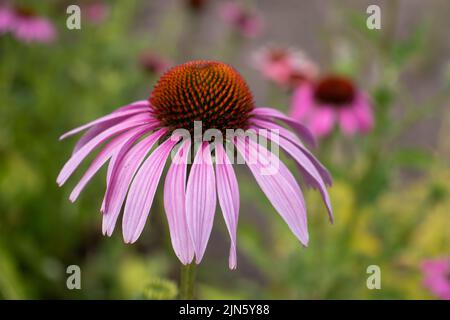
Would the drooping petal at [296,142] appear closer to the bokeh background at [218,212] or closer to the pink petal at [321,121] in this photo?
the bokeh background at [218,212]

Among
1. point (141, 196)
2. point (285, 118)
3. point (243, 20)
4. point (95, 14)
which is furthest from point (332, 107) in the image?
point (95, 14)

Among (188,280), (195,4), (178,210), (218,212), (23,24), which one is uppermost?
(195,4)

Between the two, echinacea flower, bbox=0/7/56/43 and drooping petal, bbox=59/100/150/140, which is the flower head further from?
drooping petal, bbox=59/100/150/140

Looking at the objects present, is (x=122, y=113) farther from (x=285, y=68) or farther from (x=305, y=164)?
(x=285, y=68)

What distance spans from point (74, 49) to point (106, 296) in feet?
3.70

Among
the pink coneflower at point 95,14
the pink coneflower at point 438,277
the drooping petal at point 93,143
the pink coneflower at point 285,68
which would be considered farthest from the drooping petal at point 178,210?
the pink coneflower at point 95,14

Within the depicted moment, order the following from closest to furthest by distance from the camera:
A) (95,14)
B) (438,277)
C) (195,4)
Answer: (438,277)
(95,14)
(195,4)

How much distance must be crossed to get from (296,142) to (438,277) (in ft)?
2.06

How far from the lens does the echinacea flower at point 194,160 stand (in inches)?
22.1

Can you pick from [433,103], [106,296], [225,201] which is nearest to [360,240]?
[433,103]

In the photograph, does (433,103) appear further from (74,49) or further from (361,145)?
(74,49)

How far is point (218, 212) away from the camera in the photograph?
194 cm

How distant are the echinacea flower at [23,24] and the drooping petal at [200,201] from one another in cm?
133
